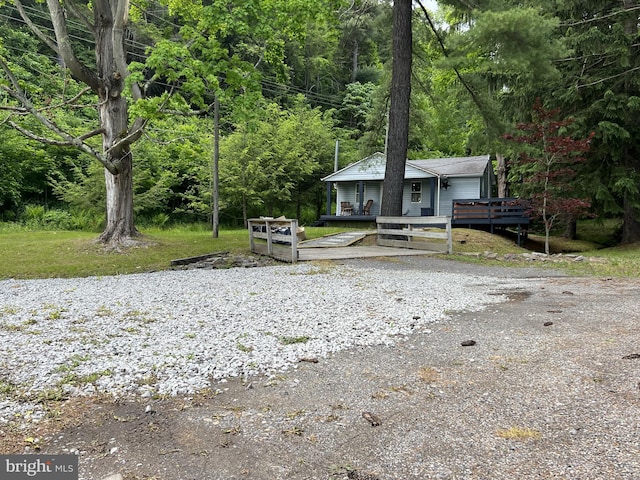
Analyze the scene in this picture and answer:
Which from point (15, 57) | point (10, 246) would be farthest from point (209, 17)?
point (15, 57)

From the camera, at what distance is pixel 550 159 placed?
1305 cm

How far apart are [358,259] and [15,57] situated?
2348cm

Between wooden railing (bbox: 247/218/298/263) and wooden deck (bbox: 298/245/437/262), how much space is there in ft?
1.25

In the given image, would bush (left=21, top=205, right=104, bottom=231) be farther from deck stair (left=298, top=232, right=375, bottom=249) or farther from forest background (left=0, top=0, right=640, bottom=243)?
deck stair (left=298, top=232, right=375, bottom=249)

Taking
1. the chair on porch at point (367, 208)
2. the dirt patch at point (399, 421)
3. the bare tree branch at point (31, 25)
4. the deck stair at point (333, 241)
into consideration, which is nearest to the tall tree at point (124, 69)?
the bare tree branch at point (31, 25)

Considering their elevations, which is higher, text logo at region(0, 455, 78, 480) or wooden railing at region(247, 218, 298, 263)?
wooden railing at region(247, 218, 298, 263)

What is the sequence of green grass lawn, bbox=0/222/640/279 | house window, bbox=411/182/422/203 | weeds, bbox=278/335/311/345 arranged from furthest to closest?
house window, bbox=411/182/422/203 < green grass lawn, bbox=0/222/640/279 < weeds, bbox=278/335/311/345

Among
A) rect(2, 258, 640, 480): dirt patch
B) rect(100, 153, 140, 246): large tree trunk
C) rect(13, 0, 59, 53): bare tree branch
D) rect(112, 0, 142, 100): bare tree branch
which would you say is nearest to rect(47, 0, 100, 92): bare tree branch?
rect(13, 0, 59, 53): bare tree branch

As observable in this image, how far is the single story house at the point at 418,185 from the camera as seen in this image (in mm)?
20844

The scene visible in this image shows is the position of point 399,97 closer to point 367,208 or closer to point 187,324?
point 187,324

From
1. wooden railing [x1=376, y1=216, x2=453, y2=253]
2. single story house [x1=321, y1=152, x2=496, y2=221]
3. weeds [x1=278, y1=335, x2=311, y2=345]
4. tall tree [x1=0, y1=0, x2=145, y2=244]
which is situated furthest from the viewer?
single story house [x1=321, y1=152, x2=496, y2=221]

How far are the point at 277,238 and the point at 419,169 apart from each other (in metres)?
12.5

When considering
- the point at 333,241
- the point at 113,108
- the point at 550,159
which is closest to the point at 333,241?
the point at 333,241

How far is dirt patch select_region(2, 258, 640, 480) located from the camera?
5.96 ft
